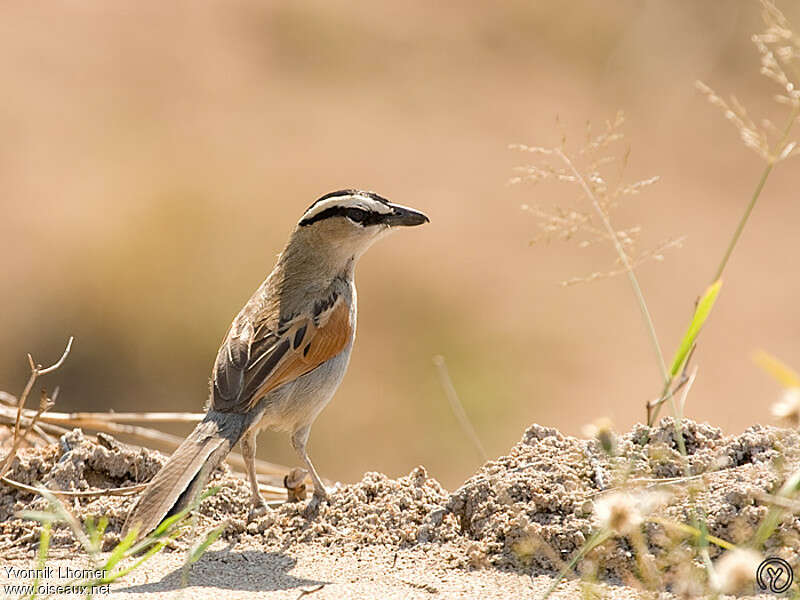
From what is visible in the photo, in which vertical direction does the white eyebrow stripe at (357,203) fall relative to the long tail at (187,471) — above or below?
above

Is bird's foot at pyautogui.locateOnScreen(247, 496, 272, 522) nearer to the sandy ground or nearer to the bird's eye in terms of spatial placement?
the sandy ground

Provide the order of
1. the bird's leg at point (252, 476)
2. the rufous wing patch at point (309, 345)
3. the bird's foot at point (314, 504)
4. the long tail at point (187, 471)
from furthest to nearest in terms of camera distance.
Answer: the rufous wing patch at point (309, 345) < the bird's leg at point (252, 476) < the bird's foot at point (314, 504) < the long tail at point (187, 471)

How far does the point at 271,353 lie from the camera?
665cm

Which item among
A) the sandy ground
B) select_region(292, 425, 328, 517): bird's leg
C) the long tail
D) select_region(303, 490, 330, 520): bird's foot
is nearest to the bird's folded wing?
the long tail

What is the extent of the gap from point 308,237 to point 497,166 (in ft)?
45.1

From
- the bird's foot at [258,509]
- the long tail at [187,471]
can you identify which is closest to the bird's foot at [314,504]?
the bird's foot at [258,509]

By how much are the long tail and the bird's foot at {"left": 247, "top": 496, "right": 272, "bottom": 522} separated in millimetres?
264

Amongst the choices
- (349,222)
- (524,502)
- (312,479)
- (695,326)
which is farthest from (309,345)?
(695,326)

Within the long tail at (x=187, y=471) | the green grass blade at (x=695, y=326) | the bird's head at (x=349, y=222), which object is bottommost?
the long tail at (x=187, y=471)

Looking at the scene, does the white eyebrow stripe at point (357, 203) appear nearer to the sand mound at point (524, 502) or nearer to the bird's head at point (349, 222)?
the bird's head at point (349, 222)

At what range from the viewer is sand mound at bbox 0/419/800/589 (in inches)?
189

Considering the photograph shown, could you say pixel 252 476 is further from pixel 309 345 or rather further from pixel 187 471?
pixel 309 345

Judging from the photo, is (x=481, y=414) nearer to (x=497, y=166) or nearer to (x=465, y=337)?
(x=465, y=337)

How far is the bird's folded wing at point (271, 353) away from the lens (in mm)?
6410
